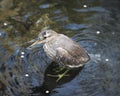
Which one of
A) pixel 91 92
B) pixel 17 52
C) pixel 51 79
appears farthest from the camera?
→ pixel 17 52

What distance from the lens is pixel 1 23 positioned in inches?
328

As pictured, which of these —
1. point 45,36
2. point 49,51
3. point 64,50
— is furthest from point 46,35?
point 64,50

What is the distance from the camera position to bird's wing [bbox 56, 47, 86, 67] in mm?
6805

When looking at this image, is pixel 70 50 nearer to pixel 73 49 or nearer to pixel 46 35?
pixel 73 49

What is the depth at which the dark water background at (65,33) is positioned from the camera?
6.48 m

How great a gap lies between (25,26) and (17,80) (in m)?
1.91

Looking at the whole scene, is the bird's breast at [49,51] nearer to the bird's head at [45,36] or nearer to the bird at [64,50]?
the bird at [64,50]

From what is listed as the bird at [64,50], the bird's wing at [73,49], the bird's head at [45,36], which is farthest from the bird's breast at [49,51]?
the bird's wing at [73,49]

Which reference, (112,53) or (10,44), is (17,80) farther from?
(112,53)

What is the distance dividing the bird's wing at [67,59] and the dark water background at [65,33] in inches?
4.9

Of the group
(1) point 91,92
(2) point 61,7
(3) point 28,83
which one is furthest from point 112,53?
(2) point 61,7

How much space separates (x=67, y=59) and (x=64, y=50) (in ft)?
0.55

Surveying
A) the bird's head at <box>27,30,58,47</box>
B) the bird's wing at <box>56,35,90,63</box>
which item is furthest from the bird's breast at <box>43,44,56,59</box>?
the bird's wing at <box>56,35,90,63</box>

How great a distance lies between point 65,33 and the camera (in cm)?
782
